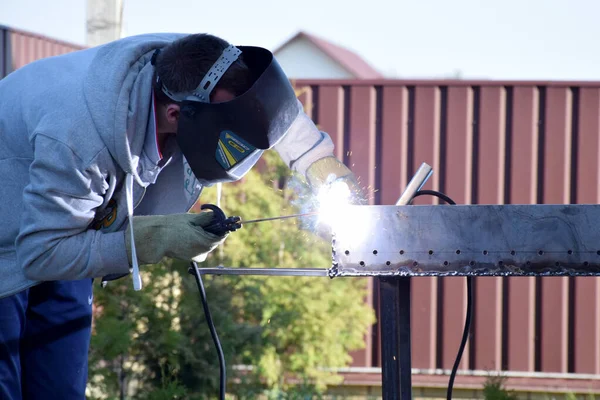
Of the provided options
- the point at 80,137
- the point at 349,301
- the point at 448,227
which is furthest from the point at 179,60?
the point at 349,301

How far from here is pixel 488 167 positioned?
267 inches

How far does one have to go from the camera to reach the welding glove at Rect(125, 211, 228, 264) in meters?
2.32

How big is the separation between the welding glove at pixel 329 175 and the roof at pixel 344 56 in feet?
68.9

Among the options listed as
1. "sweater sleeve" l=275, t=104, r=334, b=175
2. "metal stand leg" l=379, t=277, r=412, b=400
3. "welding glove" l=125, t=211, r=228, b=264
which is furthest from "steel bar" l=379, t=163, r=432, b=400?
"sweater sleeve" l=275, t=104, r=334, b=175

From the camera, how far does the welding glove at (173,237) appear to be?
7.61ft

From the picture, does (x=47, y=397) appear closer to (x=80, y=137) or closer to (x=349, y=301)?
(x=80, y=137)

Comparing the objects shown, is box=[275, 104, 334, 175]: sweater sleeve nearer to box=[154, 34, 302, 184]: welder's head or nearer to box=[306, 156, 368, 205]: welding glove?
box=[306, 156, 368, 205]: welding glove

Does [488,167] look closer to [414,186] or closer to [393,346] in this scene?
[414,186]

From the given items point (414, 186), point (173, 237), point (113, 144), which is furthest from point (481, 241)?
point (113, 144)

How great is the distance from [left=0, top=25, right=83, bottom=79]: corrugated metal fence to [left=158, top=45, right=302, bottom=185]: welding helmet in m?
5.95

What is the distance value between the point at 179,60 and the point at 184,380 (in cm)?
276

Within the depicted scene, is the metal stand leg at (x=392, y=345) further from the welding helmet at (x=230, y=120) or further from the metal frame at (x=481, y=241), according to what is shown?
the welding helmet at (x=230, y=120)

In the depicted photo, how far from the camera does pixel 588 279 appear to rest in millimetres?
6617

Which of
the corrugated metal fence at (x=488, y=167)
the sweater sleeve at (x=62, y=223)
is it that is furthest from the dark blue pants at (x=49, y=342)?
the corrugated metal fence at (x=488, y=167)
